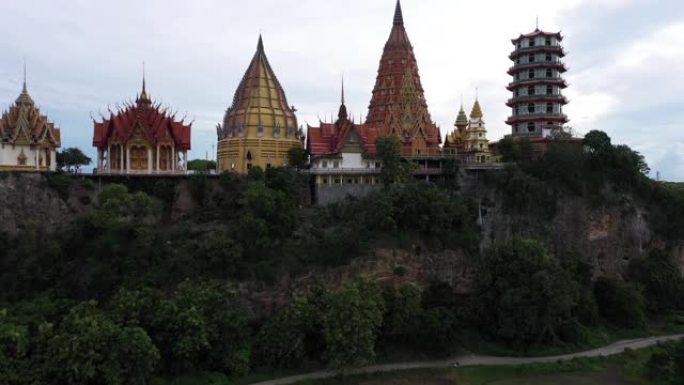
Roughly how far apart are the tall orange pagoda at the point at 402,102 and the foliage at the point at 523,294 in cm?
1507

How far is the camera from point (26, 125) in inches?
1769

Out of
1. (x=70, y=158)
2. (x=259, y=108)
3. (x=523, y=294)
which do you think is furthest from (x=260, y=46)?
(x=523, y=294)

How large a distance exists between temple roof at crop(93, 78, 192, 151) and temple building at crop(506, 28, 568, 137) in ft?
96.6

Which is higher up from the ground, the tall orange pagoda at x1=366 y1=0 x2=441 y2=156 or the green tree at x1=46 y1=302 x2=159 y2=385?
the tall orange pagoda at x1=366 y1=0 x2=441 y2=156

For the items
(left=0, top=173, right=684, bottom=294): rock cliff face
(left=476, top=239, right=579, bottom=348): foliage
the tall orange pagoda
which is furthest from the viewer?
the tall orange pagoda

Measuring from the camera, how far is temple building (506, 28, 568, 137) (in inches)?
2199

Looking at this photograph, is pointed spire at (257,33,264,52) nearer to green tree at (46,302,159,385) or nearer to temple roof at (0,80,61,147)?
temple roof at (0,80,61,147)

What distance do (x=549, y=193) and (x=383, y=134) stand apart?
13.6m

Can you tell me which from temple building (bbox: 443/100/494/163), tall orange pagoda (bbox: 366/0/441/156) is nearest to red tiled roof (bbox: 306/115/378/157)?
tall orange pagoda (bbox: 366/0/441/156)

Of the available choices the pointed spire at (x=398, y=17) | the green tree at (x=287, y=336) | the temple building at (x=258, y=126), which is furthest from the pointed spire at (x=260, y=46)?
the green tree at (x=287, y=336)

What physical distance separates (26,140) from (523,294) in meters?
35.0

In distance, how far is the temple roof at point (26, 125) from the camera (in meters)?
44.4

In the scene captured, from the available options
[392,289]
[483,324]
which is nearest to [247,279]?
[392,289]

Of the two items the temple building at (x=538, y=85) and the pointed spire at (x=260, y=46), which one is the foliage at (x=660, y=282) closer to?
the temple building at (x=538, y=85)
